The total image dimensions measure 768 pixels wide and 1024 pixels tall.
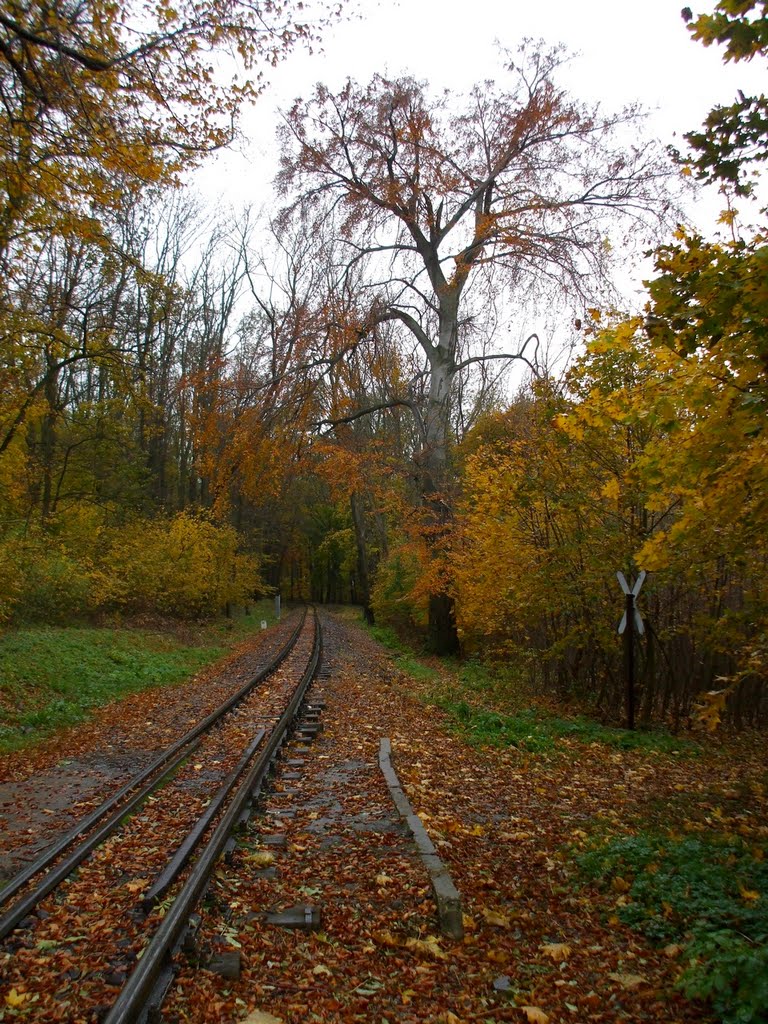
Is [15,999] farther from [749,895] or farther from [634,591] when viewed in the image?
[634,591]

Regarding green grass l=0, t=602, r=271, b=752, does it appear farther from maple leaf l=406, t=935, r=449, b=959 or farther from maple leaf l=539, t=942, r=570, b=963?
maple leaf l=539, t=942, r=570, b=963

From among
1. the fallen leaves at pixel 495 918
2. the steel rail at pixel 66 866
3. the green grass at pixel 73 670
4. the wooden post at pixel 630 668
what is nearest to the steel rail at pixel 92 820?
the steel rail at pixel 66 866

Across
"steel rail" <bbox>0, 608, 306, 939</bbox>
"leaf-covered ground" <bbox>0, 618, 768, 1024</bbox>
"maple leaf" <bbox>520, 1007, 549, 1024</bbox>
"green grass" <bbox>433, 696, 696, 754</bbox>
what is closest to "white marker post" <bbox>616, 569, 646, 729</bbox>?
"green grass" <bbox>433, 696, 696, 754</bbox>

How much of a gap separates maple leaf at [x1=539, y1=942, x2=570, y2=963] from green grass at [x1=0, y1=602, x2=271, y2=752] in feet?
24.7

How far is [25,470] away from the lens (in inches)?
824

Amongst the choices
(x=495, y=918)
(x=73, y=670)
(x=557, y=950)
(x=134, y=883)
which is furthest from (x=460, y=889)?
(x=73, y=670)

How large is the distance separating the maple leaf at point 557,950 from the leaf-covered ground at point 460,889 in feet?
0.05

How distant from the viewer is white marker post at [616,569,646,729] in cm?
956

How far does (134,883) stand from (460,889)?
2.27 metres

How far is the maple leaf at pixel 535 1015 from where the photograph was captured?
11.4ft

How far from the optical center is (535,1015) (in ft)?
11.5

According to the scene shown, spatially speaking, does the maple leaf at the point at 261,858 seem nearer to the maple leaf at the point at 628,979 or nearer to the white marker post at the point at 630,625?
the maple leaf at the point at 628,979

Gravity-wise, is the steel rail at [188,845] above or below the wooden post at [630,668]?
below

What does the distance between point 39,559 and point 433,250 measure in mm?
12694
